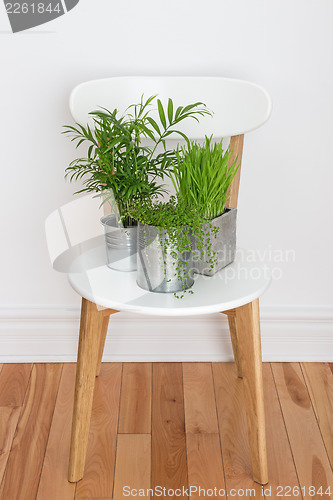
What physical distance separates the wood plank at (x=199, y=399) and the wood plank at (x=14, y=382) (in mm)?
442

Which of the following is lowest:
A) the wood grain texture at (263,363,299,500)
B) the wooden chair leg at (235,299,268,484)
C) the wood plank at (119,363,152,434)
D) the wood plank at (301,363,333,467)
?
the wood plank at (301,363,333,467)

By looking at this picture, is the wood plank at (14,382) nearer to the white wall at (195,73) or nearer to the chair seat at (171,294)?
the white wall at (195,73)

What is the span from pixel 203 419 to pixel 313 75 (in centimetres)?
91

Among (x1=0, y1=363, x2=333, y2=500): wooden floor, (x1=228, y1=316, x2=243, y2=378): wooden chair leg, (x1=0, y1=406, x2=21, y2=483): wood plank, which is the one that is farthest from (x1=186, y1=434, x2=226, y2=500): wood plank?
(x1=0, y1=406, x2=21, y2=483): wood plank

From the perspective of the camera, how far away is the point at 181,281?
1.15 meters

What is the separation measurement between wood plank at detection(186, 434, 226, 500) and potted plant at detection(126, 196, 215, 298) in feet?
1.44

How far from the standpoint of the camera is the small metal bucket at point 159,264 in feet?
3.63

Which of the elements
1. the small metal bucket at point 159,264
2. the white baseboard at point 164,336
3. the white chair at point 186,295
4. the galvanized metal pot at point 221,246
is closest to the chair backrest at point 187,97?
the white chair at point 186,295

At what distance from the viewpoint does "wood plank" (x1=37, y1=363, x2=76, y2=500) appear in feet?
4.10

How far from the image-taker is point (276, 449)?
1.37m

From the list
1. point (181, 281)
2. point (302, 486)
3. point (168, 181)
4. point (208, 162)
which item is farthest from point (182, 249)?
point (302, 486)

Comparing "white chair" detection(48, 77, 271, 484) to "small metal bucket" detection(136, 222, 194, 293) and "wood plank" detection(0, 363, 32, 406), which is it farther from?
"wood plank" detection(0, 363, 32, 406)

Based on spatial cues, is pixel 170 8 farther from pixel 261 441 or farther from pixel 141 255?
pixel 261 441

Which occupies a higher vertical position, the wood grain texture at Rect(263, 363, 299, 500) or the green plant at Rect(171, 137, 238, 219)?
the green plant at Rect(171, 137, 238, 219)
